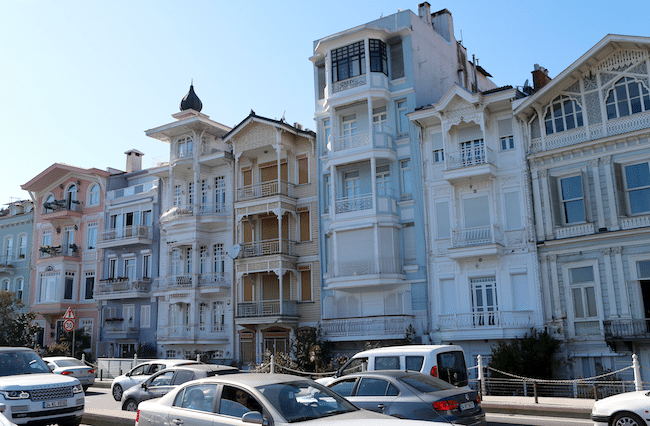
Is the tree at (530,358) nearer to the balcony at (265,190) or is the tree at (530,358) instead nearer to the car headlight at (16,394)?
the balcony at (265,190)

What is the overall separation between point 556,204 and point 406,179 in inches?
287

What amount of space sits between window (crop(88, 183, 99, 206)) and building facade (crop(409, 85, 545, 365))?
977 inches

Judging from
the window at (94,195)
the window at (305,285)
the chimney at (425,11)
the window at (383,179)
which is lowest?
the window at (305,285)

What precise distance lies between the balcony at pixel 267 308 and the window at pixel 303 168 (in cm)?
→ 682

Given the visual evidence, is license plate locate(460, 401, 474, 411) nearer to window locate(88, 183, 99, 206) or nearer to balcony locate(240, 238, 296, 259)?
balcony locate(240, 238, 296, 259)

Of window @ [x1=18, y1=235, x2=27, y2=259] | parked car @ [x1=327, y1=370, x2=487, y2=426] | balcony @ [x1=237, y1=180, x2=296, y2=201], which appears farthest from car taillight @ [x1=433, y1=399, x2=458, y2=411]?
window @ [x1=18, y1=235, x2=27, y2=259]

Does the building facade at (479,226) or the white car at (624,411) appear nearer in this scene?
the white car at (624,411)

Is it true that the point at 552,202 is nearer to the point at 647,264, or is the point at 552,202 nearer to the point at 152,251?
the point at 647,264

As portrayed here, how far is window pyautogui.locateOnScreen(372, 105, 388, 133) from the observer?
3039 centimetres

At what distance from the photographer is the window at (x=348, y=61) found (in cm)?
3053

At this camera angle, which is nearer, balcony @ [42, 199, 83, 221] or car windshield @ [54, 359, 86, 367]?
car windshield @ [54, 359, 86, 367]

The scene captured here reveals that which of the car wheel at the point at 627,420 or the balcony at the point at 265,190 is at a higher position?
the balcony at the point at 265,190

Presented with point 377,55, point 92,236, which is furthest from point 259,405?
point 92,236

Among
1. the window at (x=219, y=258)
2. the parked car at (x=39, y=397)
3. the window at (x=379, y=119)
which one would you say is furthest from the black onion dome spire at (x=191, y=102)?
the parked car at (x=39, y=397)
